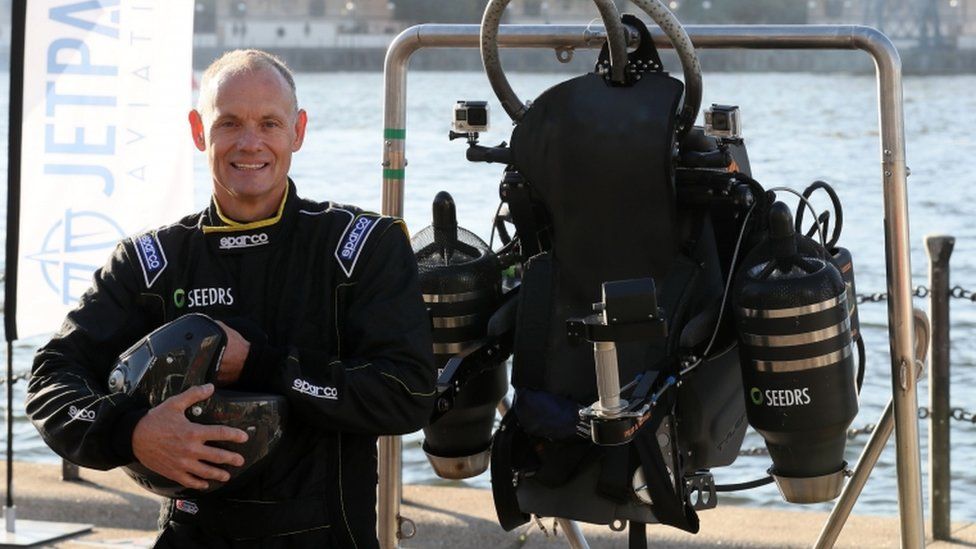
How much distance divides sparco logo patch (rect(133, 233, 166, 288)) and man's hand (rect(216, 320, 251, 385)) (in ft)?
0.79

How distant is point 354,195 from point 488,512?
51.6 ft

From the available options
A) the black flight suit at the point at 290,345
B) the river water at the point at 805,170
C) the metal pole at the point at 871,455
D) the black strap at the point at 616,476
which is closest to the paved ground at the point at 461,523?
the metal pole at the point at 871,455

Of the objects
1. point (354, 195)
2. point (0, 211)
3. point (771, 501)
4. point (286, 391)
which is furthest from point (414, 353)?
point (354, 195)

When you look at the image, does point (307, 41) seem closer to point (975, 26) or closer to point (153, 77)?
point (975, 26)

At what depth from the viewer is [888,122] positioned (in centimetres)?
356

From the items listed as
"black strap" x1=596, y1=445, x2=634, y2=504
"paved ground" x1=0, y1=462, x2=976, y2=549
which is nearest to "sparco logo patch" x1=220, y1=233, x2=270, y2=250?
"black strap" x1=596, y1=445, x2=634, y2=504

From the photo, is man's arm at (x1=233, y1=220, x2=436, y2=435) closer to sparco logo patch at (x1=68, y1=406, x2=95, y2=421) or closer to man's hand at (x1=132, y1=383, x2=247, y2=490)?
man's hand at (x1=132, y1=383, x2=247, y2=490)

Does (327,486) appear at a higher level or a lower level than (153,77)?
lower

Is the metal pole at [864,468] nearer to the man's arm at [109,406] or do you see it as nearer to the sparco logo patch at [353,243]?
the sparco logo patch at [353,243]

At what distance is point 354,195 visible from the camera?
68.6ft

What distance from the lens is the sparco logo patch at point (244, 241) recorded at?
306cm

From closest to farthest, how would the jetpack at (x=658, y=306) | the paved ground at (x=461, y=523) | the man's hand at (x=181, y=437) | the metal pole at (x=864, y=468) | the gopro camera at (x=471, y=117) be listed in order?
1. the man's hand at (x=181, y=437)
2. the jetpack at (x=658, y=306)
3. the metal pole at (x=864, y=468)
4. the gopro camera at (x=471, y=117)
5. the paved ground at (x=461, y=523)

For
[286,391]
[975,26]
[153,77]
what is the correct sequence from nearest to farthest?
[286,391]
[153,77]
[975,26]

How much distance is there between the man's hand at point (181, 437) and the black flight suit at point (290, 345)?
113mm
